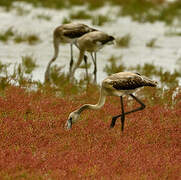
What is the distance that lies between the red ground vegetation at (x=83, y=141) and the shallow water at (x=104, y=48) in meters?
2.97

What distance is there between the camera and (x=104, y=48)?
14562 millimetres

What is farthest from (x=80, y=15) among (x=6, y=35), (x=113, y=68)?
(x=113, y=68)

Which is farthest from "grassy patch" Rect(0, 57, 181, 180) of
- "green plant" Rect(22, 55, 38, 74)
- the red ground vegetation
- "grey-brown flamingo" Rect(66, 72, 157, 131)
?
"green plant" Rect(22, 55, 38, 74)

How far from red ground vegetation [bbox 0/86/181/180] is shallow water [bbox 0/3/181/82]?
2.97m

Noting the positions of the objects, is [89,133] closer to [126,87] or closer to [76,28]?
[126,87]

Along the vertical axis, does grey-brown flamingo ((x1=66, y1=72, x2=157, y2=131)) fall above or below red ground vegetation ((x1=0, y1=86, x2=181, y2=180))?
above

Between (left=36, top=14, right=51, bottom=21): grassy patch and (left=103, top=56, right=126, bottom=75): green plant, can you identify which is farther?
(left=36, top=14, right=51, bottom=21): grassy patch

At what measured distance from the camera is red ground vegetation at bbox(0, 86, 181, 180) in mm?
5609

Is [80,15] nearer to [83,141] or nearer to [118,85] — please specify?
[118,85]

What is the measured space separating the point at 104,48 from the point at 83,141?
26.9 ft

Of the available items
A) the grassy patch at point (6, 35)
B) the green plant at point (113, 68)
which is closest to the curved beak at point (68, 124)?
the green plant at point (113, 68)

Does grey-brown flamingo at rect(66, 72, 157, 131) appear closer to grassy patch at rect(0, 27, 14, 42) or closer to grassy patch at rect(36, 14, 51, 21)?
grassy patch at rect(0, 27, 14, 42)

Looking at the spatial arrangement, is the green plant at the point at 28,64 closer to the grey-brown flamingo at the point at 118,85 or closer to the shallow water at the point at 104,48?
the shallow water at the point at 104,48

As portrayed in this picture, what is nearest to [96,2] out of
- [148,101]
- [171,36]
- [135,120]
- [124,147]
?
[171,36]
